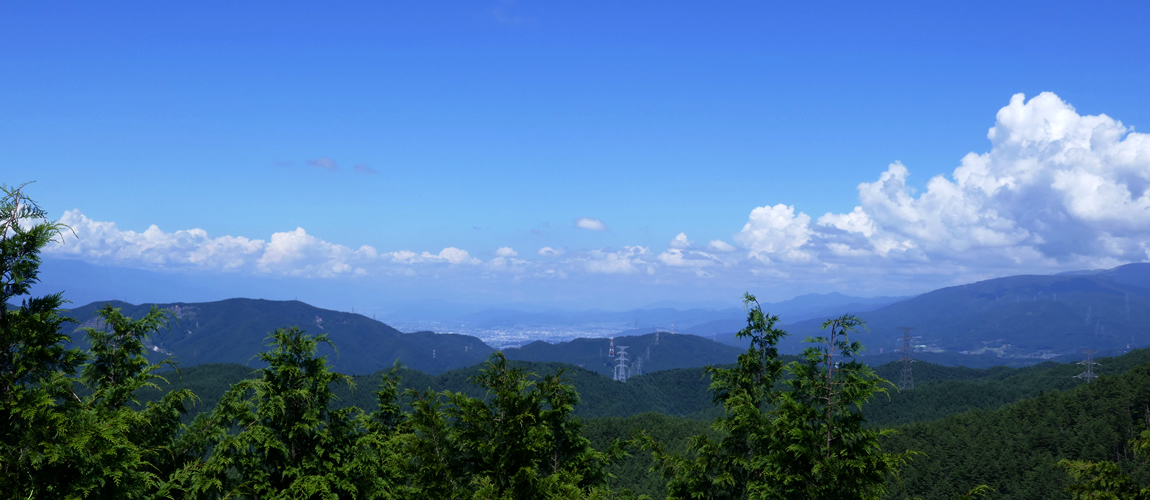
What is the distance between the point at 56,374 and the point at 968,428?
17169cm

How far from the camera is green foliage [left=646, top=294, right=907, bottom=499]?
48.9 feet

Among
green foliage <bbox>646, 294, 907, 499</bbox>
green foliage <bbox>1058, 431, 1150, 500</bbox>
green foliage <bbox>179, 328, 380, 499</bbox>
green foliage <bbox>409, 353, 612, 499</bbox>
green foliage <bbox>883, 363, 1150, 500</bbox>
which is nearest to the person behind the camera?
green foliage <bbox>646, 294, 907, 499</bbox>

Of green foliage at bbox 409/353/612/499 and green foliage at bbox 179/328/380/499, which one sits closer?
green foliage at bbox 409/353/612/499

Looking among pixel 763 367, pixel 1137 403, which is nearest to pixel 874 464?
pixel 763 367

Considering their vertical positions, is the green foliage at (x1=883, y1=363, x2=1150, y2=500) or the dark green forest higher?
the dark green forest

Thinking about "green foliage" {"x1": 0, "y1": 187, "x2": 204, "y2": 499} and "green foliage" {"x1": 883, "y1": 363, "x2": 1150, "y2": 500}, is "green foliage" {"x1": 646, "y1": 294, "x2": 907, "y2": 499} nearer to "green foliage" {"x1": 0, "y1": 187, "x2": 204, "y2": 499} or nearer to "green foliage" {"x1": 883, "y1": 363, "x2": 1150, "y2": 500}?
"green foliage" {"x1": 0, "y1": 187, "x2": 204, "y2": 499}

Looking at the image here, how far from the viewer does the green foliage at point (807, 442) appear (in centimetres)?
1490

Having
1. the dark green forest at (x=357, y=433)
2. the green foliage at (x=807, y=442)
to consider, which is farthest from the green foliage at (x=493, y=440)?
the green foliage at (x=807, y=442)

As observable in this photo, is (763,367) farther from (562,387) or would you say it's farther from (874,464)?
(562,387)

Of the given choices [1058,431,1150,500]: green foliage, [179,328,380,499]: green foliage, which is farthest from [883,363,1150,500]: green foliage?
[179,328,380,499]: green foliage

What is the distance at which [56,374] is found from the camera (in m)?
12.1

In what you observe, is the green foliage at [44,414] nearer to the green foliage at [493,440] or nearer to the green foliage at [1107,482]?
the green foliage at [493,440]

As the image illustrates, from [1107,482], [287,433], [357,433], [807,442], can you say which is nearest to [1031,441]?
[1107,482]

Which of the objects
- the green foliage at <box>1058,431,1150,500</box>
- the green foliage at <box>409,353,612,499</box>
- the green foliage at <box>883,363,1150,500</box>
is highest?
the green foliage at <box>409,353,612,499</box>
